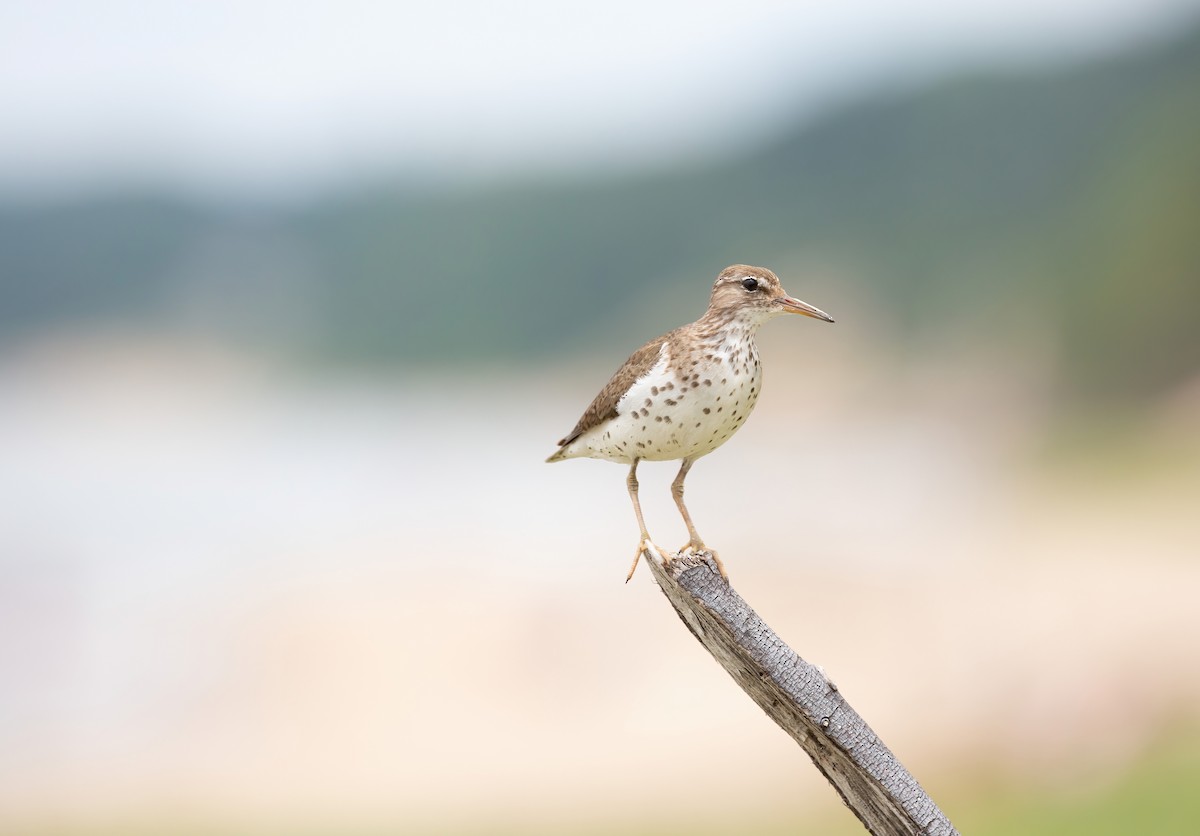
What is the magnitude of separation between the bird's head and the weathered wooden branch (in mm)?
1938

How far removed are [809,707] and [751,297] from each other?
266cm

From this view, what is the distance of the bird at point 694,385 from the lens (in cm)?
664

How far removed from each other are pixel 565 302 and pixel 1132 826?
182ft

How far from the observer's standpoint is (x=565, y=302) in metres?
66.4

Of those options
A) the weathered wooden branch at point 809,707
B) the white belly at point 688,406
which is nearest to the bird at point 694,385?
the white belly at point 688,406

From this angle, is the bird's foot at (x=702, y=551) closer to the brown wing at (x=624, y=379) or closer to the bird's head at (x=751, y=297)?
the brown wing at (x=624, y=379)

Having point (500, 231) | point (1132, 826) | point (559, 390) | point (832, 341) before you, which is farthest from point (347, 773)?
point (500, 231)

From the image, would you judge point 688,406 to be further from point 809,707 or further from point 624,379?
point 809,707

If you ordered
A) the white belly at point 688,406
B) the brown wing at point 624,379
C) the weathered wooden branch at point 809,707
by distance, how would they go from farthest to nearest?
the brown wing at point 624,379 → the white belly at point 688,406 → the weathered wooden branch at point 809,707

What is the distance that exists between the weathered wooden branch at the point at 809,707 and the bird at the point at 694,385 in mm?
869

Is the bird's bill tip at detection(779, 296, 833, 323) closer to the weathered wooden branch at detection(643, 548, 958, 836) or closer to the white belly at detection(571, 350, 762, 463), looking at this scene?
the white belly at detection(571, 350, 762, 463)

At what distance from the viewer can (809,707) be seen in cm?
Result: 516

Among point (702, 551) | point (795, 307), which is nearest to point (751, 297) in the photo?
point (795, 307)

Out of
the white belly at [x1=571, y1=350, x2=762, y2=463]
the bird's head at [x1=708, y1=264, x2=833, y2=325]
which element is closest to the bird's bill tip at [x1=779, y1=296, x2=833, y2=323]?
the bird's head at [x1=708, y1=264, x2=833, y2=325]
